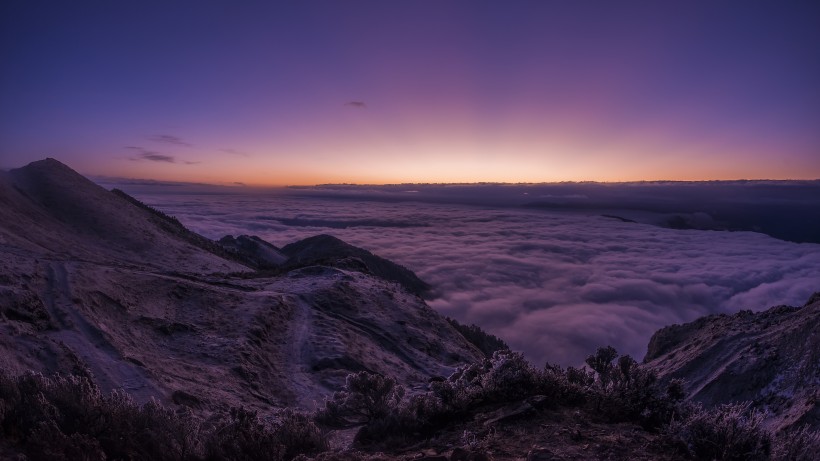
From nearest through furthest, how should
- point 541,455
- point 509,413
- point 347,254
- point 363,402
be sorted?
1. point 541,455
2. point 509,413
3. point 363,402
4. point 347,254

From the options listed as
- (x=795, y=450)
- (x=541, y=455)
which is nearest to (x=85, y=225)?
(x=541, y=455)


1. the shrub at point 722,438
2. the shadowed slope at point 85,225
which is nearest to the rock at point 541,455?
the shrub at point 722,438

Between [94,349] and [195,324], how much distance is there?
10.2ft

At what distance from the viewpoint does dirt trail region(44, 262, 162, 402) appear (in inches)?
278

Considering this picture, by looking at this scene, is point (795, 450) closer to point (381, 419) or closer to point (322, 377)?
point (381, 419)

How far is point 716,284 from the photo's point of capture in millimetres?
48375

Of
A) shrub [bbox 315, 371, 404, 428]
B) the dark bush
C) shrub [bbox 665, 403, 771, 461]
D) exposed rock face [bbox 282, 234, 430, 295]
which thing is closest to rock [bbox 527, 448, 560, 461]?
shrub [bbox 665, 403, 771, 461]

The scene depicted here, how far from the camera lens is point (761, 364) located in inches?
355

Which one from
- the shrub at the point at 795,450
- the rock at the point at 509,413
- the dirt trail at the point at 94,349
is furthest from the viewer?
the dirt trail at the point at 94,349

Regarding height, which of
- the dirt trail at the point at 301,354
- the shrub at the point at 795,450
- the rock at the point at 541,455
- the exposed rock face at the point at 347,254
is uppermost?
the shrub at the point at 795,450

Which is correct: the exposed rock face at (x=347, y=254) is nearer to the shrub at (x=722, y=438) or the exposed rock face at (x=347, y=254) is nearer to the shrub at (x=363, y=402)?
the shrub at (x=363, y=402)

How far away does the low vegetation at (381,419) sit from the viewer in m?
3.54

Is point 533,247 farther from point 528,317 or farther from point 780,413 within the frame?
point 780,413

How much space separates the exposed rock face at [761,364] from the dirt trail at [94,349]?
31.7 ft
